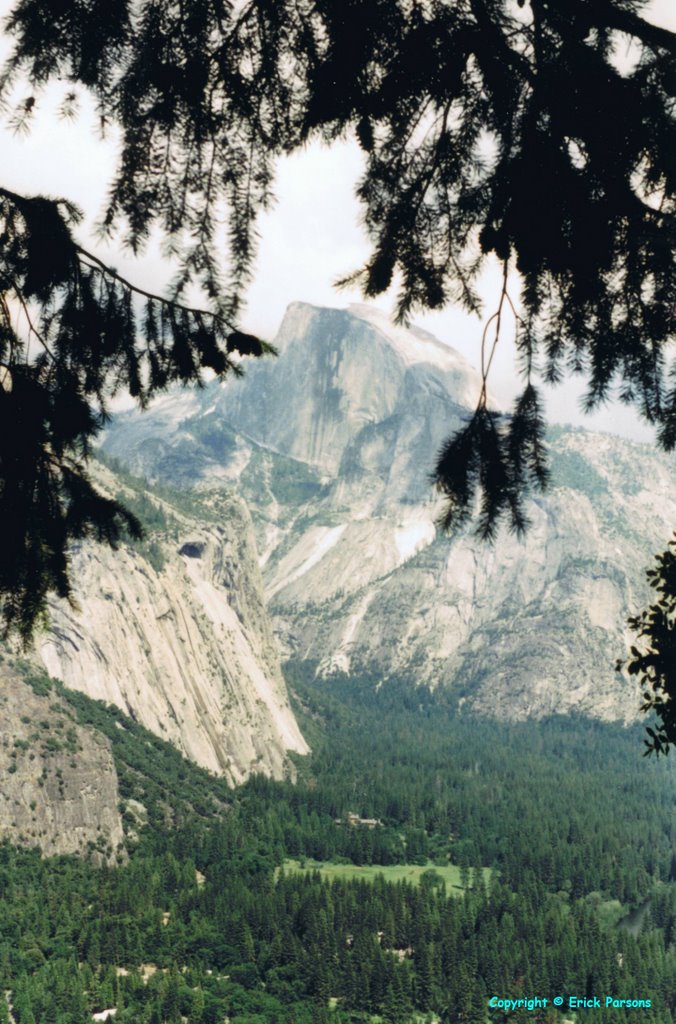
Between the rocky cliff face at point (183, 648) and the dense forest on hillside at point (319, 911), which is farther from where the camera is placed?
the rocky cliff face at point (183, 648)

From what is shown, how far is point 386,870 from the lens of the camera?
11906cm

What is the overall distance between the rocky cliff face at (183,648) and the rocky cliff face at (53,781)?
12494 mm

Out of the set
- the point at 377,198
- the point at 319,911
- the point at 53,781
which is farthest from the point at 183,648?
the point at 377,198

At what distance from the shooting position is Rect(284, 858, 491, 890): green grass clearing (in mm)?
110875

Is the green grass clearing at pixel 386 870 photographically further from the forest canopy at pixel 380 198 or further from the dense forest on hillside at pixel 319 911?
the forest canopy at pixel 380 198

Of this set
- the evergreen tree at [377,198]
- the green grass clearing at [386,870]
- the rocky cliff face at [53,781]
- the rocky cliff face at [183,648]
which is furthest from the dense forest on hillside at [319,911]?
the evergreen tree at [377,198]

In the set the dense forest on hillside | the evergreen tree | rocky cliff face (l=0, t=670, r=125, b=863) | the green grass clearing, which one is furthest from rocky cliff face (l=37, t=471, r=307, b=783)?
the evergreen tree

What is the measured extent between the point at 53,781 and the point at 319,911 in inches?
1149

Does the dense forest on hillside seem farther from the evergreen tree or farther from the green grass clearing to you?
the evergreen tree

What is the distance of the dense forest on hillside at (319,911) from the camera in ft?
222

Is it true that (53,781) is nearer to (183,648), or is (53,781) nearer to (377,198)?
(183,648)

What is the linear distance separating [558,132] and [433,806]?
5866 inches

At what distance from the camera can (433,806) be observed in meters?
150

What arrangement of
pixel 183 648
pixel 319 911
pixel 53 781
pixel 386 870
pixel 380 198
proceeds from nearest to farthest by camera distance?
pixel 380 198, pixel 319 911, pixel 53 781, pixel 386 870, pixel 183 648
